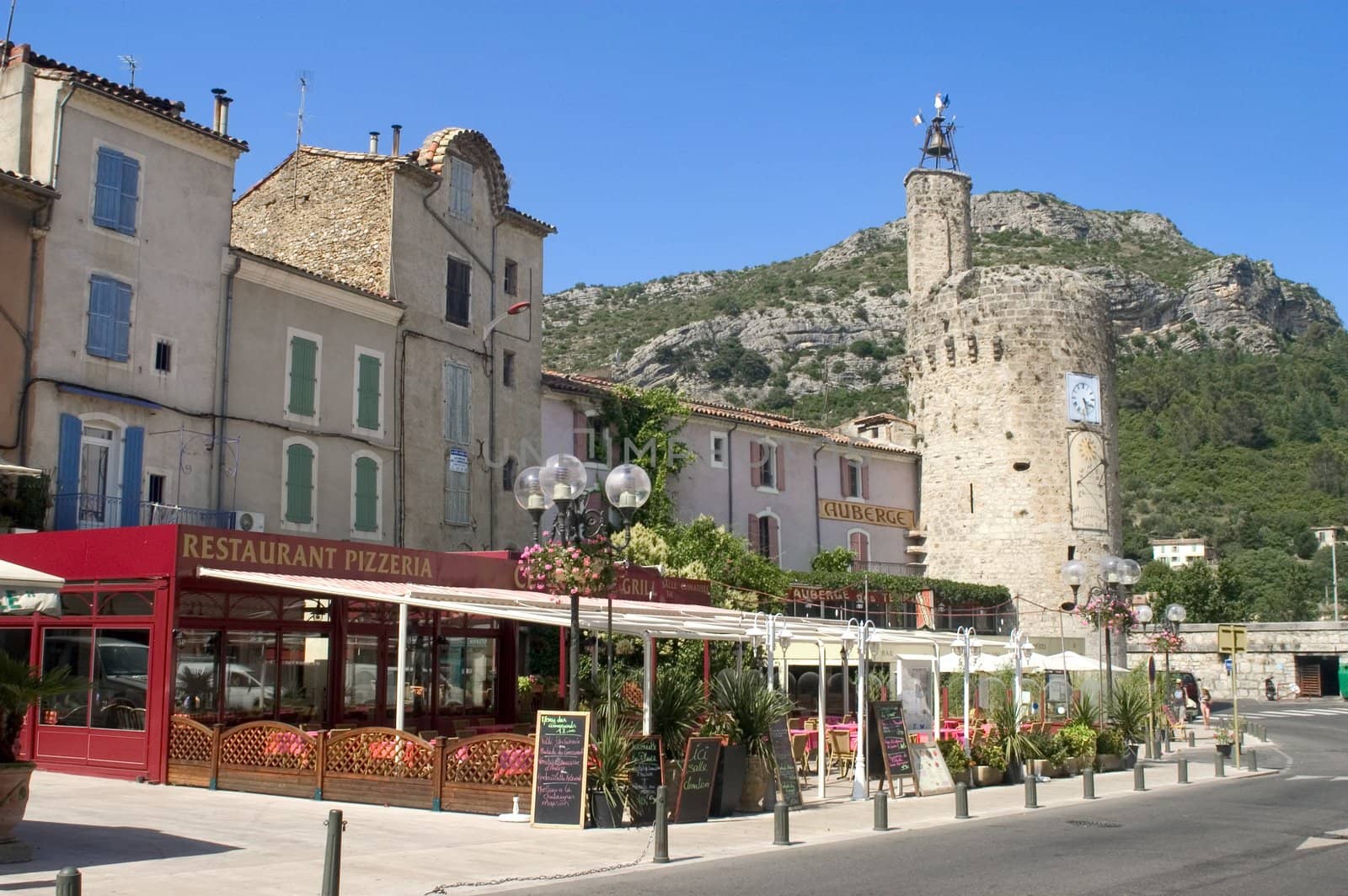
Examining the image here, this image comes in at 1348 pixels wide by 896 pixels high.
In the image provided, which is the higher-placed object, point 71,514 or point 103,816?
point 71,514

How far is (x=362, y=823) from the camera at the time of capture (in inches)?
520

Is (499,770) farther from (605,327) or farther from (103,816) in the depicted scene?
(605,327)

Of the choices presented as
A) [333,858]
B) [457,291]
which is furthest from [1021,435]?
[333,858]

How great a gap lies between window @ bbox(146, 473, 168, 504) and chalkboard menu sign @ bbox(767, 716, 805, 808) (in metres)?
12.8

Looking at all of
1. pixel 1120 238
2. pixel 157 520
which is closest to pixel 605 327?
pixel 1120 238

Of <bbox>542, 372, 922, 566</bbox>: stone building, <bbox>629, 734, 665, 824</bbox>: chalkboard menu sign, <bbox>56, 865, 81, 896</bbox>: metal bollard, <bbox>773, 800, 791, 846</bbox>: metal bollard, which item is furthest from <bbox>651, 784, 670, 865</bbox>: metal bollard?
<bbox>542, 372, 922, 566</bbox>: stone building

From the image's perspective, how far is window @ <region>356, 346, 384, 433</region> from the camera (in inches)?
1087

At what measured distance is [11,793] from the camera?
10.1 m

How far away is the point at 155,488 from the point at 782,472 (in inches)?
856

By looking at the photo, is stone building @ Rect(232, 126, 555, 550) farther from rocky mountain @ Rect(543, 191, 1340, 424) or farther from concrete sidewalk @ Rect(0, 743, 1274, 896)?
rocky mountain @ Rect(543, 191, 1340, 424)

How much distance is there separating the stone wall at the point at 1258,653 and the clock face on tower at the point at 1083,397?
16717mm

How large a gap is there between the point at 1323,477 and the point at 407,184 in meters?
76.1

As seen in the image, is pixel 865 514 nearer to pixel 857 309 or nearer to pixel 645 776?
pixel 645 776

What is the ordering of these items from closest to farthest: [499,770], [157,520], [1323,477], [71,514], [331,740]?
1. [499,770]
2. [331,740]
3. [71,514]
4. [157,520]
5. [1323,477]
